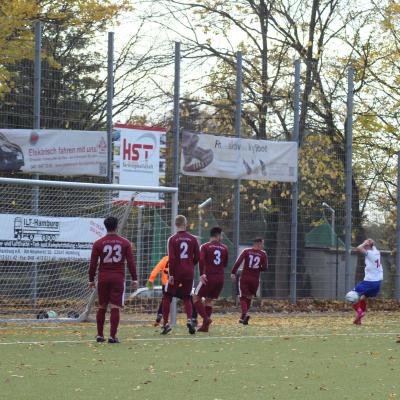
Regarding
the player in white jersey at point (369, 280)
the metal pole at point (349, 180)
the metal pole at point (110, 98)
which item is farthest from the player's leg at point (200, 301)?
the metal pole at point (349, 180)

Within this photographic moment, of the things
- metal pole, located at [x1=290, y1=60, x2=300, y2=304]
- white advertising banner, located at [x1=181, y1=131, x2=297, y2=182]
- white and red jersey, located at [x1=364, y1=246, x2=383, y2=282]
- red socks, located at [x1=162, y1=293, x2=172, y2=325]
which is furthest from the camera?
metal pole, located at [x1=290, y1=60, x2=300, y2=304]

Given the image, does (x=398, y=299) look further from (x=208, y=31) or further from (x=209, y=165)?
(x=208, y=31)

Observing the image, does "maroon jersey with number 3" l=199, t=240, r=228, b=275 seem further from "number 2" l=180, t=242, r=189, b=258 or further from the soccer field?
"number 2" l=180, t=242, r=189, b=258

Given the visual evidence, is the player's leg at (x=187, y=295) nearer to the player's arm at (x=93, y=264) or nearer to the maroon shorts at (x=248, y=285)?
the player's arm at (x=93, y=264)

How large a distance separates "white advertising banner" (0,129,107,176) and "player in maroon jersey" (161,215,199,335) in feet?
18.6

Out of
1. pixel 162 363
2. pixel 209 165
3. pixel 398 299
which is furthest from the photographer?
pixel 398 299

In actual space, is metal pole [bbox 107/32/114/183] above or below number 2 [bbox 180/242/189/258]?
above

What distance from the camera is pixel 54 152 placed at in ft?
73.2

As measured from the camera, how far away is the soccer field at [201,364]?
9.90 meters

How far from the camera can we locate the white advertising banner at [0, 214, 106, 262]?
1908cm

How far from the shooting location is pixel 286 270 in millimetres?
25672

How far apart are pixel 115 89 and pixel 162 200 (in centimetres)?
324

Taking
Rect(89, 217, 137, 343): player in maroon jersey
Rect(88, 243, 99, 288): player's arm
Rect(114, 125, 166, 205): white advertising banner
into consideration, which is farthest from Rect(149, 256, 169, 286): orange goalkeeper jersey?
Rect(114, 125, 166, 205): white advertising banner

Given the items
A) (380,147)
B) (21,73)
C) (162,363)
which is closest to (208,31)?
(380,147)
